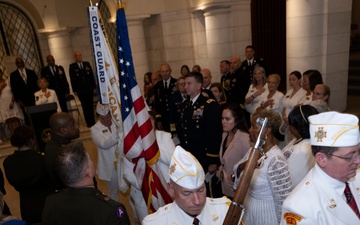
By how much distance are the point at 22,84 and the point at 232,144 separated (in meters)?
6.28

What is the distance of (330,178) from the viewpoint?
1.61m

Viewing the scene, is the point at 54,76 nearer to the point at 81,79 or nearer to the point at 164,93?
the point at 81,79

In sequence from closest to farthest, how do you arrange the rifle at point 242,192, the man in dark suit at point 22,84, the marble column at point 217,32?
the rifle at point 242,192 → the man in dark suit at point 22,84 → the marble column at point 217,32

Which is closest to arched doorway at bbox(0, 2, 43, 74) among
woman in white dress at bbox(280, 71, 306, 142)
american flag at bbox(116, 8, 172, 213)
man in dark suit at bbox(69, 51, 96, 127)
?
man in dark suit at bbox(69, 51, 96, 127)

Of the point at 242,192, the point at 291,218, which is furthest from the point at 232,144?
the point at 242,192

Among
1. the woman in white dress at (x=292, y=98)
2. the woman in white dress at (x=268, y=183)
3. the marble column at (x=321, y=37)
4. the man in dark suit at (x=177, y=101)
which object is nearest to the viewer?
the woman in white dress at (x=268, y=183)

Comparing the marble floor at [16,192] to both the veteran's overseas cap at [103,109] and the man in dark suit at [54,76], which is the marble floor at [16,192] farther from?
the veteran's overseas cap at [103,109]

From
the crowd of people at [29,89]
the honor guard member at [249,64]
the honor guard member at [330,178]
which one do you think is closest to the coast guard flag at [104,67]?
the honor guard member at [330,178]

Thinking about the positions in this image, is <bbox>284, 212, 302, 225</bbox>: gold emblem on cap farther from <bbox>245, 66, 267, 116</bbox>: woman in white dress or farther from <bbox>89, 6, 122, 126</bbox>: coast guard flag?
<bbox>245, 66, 267, 116</bbox>: woman in white dress

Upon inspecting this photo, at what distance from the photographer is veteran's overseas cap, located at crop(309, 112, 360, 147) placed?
5.05ft

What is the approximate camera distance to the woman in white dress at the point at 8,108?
7.32 m

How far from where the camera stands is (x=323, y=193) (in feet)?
5.24

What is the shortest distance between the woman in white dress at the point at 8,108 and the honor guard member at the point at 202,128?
545cm

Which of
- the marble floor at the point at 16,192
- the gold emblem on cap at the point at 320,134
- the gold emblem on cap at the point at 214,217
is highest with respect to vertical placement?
the gold emblem on cap at the point at 320,134
